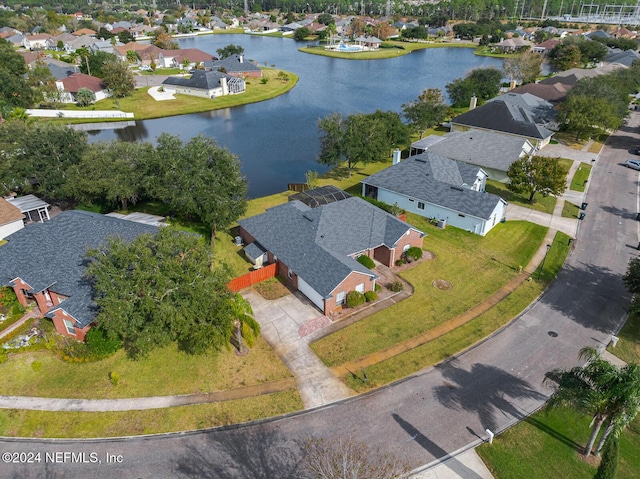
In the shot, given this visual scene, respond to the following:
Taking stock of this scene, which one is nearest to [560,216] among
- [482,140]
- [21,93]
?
[482,140]

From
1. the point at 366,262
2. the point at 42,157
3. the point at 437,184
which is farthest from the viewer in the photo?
the point at 437,184

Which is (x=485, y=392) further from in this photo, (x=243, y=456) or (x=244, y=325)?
(x=244, y=325)

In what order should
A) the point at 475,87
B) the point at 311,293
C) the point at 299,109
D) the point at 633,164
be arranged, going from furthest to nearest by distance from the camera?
the point at 299,109 → the point at 475,87 → the point at 633,164 → the point at 311,293

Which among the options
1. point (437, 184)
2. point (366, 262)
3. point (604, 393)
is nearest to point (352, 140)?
point (437, 184)

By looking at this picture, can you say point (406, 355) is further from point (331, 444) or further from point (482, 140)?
point (482, 140)

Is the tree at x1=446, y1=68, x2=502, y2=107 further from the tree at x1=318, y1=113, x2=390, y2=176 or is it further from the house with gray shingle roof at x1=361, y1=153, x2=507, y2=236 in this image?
the house with gray shingle roof at x1=361, y1=153, x2=507, y2=236

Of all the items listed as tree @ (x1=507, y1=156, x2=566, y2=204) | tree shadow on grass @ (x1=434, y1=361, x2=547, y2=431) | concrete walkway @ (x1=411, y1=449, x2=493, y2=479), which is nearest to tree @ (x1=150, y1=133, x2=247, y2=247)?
tree shadow on grass @ (x1=434, y1=361, x2=547, y2=431)

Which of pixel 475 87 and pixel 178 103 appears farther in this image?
pixel 178 103

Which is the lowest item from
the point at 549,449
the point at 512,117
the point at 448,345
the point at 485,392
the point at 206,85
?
the point at 448,345
